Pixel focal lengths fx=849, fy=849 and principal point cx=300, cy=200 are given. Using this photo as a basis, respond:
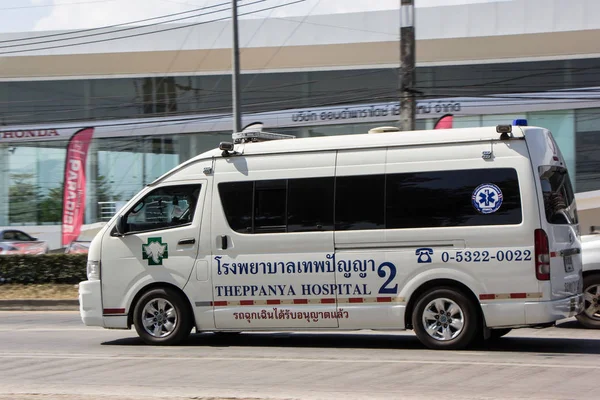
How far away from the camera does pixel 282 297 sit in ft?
33.9

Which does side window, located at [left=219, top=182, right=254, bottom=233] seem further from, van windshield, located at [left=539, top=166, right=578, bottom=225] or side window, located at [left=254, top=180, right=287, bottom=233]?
van windshield, located at [left=539, top=166, right=578, bottom=225]

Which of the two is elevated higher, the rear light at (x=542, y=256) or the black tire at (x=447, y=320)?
the rear light at (x=542, y=256)

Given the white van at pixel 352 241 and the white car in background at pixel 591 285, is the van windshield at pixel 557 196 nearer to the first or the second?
the white van at pixel 352 241

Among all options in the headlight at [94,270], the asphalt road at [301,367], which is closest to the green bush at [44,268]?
the asphalt road at [301,367]

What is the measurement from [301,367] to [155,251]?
10.00 ft

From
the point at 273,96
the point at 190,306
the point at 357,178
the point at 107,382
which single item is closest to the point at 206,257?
the point at 190,306

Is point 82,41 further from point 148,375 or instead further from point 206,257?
point 148,375

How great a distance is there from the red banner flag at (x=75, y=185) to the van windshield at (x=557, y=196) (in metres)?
28.1

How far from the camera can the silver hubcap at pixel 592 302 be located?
12102mm

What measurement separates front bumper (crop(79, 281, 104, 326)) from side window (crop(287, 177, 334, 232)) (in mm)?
2811

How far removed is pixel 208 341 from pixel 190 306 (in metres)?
0.89

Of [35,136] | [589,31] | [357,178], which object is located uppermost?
[589,31]

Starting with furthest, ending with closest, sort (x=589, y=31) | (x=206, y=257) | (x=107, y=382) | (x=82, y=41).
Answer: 1. (x=82, y=41)
2. (x=589, y=31)
3. (x=206, y=257)
4. (x=107, y=382)

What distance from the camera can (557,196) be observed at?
984 cm
